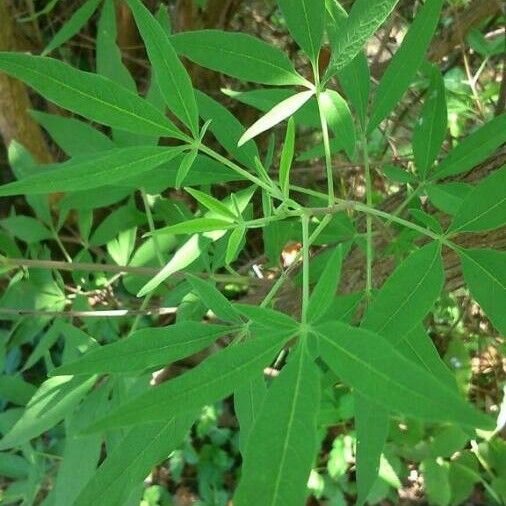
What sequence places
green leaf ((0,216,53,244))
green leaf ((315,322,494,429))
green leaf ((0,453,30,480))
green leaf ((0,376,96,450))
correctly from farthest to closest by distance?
green leaf ((0,453,30,480)) < green leaf ((0,216,53,244)) < green leaf ((0,376,96,450)) < green leaf ((315,322,494,429))

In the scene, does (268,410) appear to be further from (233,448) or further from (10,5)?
(233,448)

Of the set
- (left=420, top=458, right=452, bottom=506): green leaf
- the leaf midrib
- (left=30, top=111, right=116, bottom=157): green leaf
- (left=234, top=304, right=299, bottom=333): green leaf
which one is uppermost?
the leaf midrib

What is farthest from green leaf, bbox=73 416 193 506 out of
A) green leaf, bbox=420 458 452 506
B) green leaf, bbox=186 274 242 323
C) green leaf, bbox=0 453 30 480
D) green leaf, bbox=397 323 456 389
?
green leaf, bbox=420 458 452 506

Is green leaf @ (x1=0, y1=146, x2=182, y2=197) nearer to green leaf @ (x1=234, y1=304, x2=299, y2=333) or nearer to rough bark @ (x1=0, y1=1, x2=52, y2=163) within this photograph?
green leaf @ (x1=234, y1=304, x2=299, y2=333)

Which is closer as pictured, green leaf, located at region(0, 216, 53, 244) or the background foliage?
the background foliage

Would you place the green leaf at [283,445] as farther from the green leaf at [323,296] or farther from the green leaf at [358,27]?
the green leaf at [358,27]

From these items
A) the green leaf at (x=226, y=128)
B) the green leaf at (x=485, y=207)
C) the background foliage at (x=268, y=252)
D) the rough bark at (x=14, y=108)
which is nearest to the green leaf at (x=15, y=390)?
the background foliage at (x=268, y=252)

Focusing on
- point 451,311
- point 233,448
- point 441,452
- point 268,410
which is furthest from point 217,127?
point 233,448
